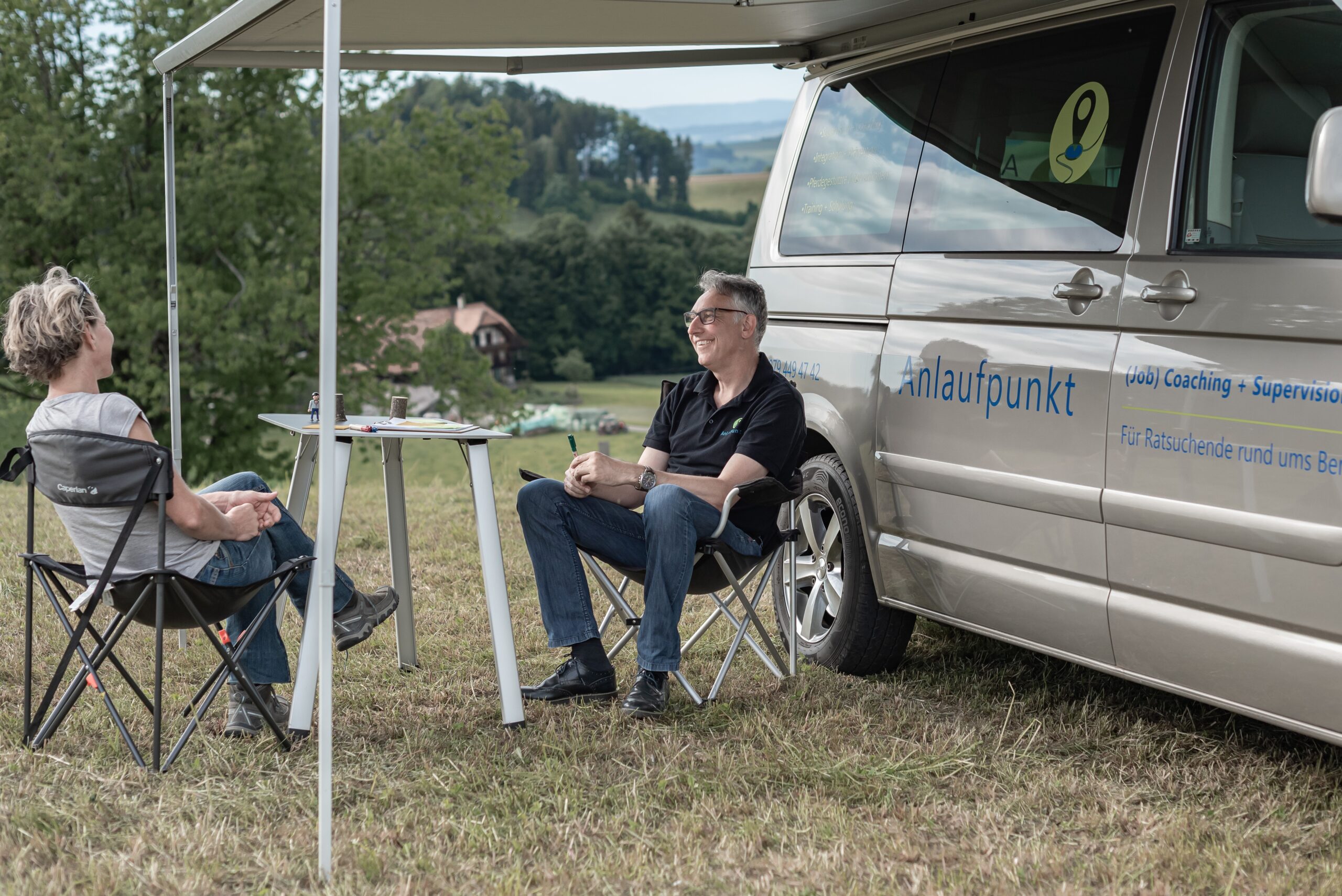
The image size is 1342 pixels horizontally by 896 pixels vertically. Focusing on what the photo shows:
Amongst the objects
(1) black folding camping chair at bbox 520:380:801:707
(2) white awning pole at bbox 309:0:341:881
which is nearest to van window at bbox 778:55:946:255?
(1) black folding camping chair at bbox 520:380:801:707

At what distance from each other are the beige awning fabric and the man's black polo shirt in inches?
45.7

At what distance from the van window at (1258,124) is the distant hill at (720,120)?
149 feet

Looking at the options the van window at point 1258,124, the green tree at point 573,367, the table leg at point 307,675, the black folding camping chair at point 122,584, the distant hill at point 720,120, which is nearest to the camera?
the van window at point 1258,124

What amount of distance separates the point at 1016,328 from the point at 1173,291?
535 mm

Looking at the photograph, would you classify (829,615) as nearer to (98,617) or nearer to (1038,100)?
(1038,100)

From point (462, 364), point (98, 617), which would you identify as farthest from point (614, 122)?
point (98, 617)

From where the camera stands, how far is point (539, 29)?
4348 mm

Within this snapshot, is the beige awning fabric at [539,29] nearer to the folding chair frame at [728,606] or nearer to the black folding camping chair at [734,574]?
the black folding camping chair at [734,574]

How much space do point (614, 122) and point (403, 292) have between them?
5088 cm

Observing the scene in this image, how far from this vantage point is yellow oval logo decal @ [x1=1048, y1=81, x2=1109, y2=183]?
11.1ft

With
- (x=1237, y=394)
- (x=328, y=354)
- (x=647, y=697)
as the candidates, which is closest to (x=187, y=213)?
(x=647, y=697)

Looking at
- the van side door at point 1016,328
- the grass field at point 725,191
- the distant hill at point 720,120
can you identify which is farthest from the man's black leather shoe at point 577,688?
the grass field at point 725,191

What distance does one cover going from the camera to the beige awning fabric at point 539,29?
389cm

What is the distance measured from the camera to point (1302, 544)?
2707 mm
